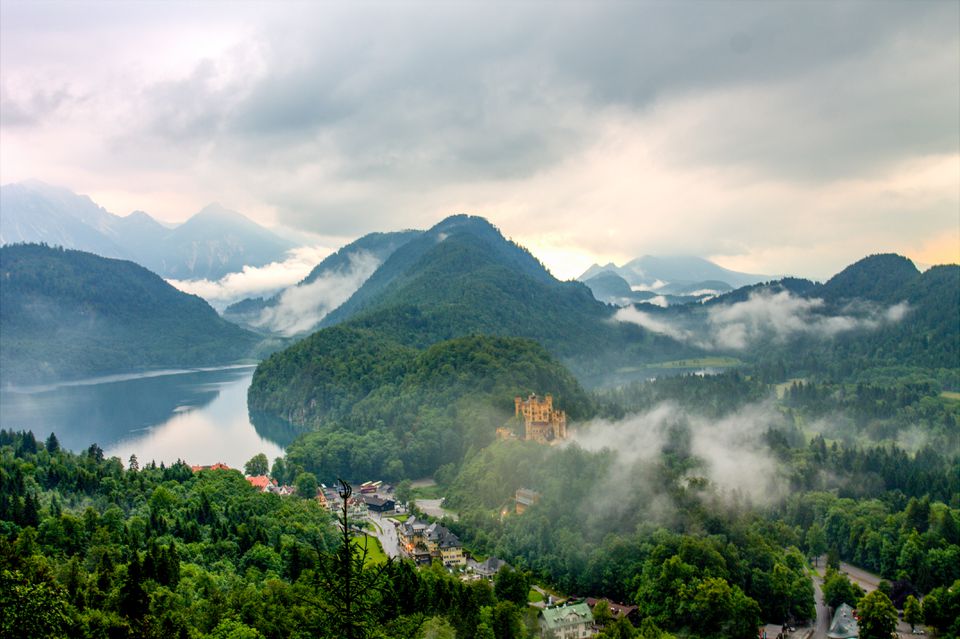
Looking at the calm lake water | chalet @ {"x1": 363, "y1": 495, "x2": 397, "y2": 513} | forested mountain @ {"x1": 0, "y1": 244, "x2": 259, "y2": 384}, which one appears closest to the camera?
chalet @ {"x1": 363, "y1": 495, "x2": 397, "y2": 513}

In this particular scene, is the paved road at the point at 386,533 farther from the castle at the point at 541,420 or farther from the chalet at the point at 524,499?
the castle at the point at 541,420

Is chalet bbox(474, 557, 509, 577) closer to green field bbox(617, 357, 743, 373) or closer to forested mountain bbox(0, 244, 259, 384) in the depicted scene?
green field bbox(617, 357, 743, 373)

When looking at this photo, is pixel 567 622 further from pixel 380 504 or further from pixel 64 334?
pixel 64 334

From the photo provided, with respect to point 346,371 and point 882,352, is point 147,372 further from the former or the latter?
point 882,352

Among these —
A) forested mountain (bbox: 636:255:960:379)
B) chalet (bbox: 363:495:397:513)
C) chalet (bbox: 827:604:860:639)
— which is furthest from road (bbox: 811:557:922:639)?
forested mountain (bbox: 636:255:960:379)

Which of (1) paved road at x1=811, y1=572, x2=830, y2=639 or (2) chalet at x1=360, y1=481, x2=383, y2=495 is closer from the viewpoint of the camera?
(1) paved road at x1=811, y1=572, x2=830, y2=639

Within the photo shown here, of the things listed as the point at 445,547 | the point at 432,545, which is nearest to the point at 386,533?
the point at 432,545
